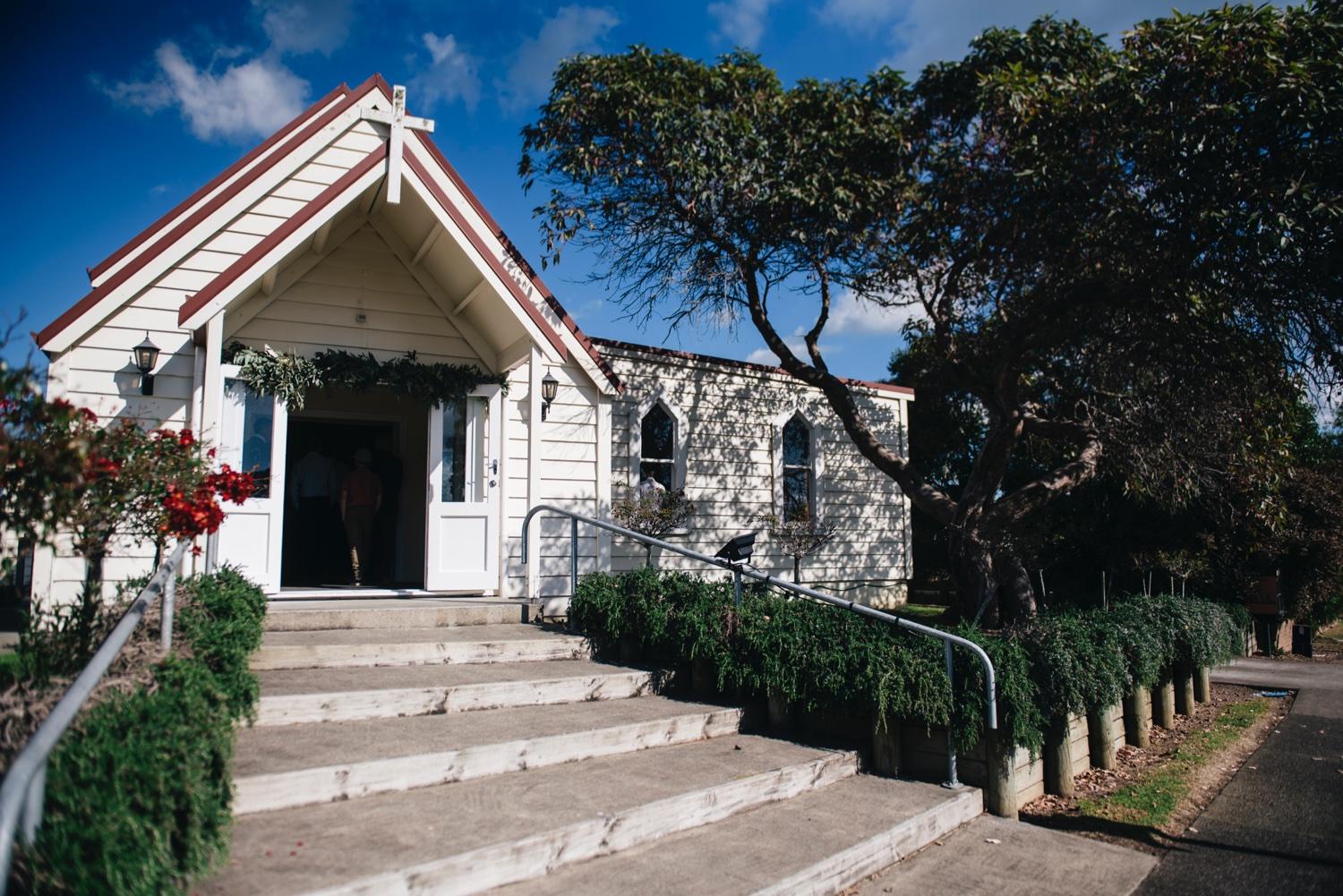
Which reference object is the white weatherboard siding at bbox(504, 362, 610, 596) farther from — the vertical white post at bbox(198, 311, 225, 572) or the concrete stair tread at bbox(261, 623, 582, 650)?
the vertical white post at bbox(198, 311, 225, 572)

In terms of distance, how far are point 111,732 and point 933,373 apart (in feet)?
36.6

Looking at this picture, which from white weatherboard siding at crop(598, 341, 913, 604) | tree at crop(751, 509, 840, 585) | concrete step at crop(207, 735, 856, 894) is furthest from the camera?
tree at crop(751, 509, 840, 585)

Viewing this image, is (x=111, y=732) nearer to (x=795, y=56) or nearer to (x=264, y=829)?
(x=264, y=829)

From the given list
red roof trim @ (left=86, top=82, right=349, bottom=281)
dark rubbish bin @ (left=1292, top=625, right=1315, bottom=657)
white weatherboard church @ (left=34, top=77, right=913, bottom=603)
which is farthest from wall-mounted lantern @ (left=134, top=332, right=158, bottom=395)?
dark rubbish bin @ (left=1292, top=625, right=1315, bottom=657)

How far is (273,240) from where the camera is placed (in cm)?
762

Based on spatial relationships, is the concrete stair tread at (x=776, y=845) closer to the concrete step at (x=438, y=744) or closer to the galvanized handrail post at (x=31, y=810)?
the concrete step at (x=438, y=744)

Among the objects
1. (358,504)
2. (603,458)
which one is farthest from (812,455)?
(358,504)

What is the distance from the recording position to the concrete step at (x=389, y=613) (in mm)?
7078

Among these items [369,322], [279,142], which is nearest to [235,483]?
[369,322]

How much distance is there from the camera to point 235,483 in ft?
16.2

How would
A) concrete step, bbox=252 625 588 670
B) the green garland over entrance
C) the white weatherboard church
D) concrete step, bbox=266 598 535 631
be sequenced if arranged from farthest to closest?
the green garland over entrance, the white weatherboard church, concrete step, bbox=266 598 535 631, concrete step, bbox=252 625 588 670

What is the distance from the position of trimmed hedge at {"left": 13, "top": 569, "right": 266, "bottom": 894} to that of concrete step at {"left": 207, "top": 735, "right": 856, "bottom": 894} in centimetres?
39

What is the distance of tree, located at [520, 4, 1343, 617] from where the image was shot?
320 inches

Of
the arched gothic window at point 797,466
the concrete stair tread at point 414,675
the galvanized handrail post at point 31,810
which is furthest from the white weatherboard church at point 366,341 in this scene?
the galvanized handrail post at point 31,810
